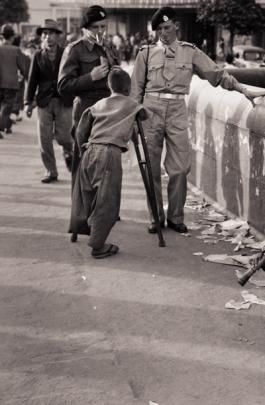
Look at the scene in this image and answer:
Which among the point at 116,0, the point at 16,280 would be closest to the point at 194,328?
the point at 16,280

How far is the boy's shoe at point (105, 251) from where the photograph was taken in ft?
20.5

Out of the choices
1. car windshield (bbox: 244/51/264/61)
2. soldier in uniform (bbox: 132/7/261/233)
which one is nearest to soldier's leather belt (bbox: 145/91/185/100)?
soldier in uniform (bbox: 132/7/261/233)

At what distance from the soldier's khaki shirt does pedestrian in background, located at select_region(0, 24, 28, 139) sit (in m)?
7.27

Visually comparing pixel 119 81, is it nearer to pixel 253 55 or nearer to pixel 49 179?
pixel 49 179

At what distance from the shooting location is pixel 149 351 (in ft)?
14.3

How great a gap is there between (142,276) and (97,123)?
130cm

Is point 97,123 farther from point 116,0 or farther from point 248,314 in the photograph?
point 116,0

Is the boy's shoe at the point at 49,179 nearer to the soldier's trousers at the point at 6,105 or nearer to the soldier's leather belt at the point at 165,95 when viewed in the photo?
the soldier's leather belt at the point at 165,95

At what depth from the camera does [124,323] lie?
15.7 ft

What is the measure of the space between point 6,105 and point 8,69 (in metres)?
0.66

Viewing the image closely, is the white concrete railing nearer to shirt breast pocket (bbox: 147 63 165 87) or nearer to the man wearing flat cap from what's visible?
shirt breast pocket (bbox: 147 63 165 87)

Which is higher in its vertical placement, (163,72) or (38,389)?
(163,72)

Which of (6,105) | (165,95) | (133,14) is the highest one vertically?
(133,14)

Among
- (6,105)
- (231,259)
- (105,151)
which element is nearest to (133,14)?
(6,105)
